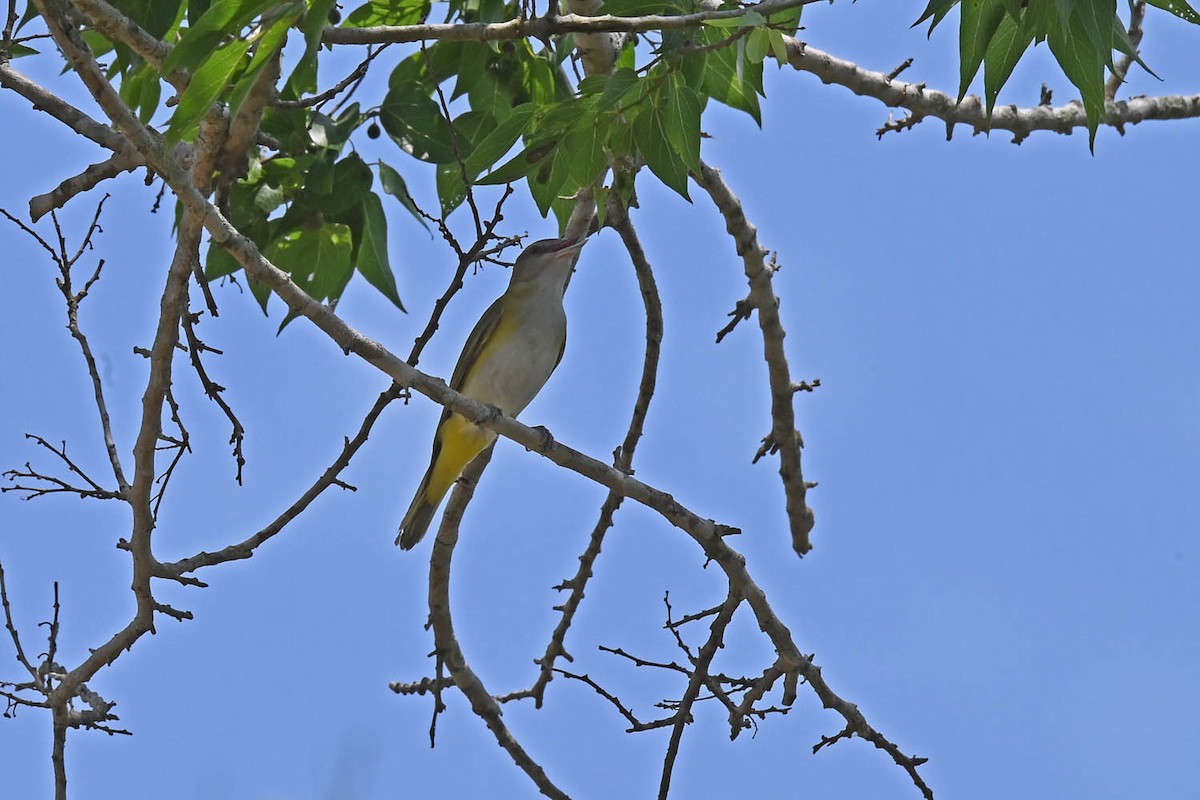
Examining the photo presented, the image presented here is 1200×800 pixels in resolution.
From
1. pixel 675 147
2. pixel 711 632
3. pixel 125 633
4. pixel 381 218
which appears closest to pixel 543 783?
pixel 711 632

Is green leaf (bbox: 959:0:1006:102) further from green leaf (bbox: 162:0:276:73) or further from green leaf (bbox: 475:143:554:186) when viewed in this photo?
green leaf (bbox: 162:0:276:73)

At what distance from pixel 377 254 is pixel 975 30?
102 inches

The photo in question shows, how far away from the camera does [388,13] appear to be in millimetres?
5336

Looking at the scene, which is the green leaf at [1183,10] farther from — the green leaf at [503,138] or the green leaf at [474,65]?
the green leaf at [474,65]

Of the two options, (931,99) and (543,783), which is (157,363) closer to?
(543,783)

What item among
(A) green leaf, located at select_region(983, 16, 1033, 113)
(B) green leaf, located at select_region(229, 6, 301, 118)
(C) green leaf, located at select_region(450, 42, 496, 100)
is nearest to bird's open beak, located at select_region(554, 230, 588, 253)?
(C) green leaf, located at select_region(450, 42, 496, 100)

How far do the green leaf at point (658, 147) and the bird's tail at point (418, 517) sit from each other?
3.66 m

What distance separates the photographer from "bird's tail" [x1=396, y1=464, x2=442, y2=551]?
7250 millimetres

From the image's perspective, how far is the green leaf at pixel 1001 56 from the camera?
11.7ft

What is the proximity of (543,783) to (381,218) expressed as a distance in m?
2.60

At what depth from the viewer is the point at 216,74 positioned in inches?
117

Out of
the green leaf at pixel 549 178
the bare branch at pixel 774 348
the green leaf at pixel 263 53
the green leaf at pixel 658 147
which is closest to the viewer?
the green leaf at pixel 263 53

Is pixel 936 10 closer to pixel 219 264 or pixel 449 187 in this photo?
pixel 449 187

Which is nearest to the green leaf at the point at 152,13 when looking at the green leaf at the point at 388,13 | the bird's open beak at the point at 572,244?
the green leaf at the point at 388,13
